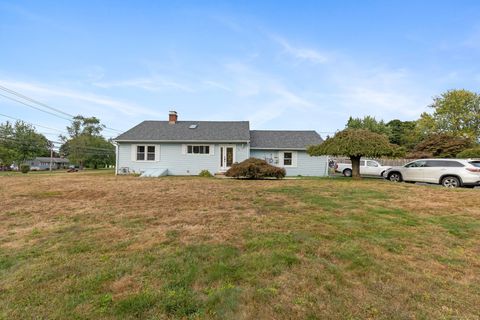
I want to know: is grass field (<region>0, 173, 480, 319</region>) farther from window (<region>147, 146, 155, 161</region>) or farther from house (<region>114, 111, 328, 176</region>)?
window (<region>147, 146, 155, 161</region>)

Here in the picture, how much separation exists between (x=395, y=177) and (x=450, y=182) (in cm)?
287

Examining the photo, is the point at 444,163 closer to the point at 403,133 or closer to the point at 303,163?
the point at 303,163

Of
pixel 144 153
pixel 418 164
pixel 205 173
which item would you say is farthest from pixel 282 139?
pixel 144 153

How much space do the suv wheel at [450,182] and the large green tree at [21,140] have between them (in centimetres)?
5875

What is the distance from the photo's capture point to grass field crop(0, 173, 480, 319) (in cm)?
220

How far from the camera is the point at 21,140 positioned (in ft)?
156

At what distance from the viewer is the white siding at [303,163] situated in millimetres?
18484

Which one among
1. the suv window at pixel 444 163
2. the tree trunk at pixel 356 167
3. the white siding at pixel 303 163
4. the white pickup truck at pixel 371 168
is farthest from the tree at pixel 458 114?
the tree trunk at pixel 356 167

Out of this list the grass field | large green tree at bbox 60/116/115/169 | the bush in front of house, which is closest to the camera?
the grass field

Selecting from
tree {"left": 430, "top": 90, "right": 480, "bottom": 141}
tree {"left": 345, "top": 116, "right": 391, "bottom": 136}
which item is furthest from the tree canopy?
tree {"left": 345, "top": 116, "right": 391, "bottom": 136}

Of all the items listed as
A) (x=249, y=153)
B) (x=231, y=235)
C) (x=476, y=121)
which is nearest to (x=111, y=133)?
(x=249, y=153)

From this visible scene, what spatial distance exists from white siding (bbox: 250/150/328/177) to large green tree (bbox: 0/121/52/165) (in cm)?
4878

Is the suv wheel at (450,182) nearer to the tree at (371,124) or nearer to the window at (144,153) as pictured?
the window at (144,153)

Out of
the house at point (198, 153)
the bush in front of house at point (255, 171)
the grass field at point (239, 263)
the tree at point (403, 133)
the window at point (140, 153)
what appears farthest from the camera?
the tree at point (403, 133)
